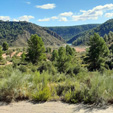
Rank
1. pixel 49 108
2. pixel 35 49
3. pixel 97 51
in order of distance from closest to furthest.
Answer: pixel 49 108 < pixel 97 51 < pixel 35 49

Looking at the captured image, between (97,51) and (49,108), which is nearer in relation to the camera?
(49,108)

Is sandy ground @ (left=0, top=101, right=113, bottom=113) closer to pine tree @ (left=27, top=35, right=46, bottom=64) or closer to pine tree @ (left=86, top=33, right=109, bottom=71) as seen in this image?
pine tree @ (left=86, top=33, right=109, bottom=71)

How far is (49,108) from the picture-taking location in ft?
11.8

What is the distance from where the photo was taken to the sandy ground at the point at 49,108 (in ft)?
11.2

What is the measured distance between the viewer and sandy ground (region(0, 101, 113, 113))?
3428 millimetres

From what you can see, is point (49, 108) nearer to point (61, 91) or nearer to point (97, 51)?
point (61, 91)

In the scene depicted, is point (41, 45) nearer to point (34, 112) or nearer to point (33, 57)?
point (33, 57)

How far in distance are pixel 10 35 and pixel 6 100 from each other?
643 feet

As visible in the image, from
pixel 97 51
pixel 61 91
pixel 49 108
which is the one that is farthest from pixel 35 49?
pixel 49 108

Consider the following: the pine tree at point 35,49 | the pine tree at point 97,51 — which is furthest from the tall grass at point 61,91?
the pine tree at point 35,49

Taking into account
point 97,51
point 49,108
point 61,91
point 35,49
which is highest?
point 35,49

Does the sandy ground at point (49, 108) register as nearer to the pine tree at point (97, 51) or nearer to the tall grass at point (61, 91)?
the tall grass at point (61, 91)

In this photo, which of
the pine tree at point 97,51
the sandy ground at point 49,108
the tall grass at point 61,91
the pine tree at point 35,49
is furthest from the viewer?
the pine tree at point 35,49

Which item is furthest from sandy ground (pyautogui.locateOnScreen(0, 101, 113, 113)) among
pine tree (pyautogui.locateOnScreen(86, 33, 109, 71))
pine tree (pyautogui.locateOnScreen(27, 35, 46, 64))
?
pine tree (pyautogui.locateOnScreen(27, 35, 46, 64))
